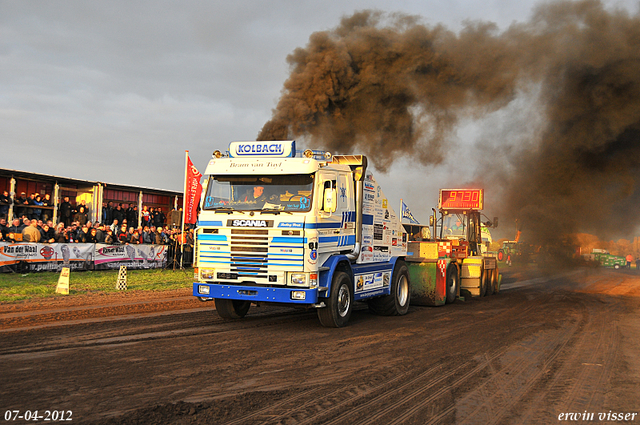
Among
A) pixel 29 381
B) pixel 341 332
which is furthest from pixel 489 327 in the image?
pixel 29 381

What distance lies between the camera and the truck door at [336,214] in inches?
332

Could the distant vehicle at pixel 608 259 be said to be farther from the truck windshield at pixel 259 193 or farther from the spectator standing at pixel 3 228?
the spectator standing at pixel 3 228

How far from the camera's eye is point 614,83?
1777 cm

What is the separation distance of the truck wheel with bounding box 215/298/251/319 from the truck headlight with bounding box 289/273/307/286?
2.05 meters

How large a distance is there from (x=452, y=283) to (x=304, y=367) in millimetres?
9421

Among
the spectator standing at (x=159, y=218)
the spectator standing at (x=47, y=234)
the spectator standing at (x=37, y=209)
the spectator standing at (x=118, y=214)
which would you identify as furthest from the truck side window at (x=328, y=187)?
the spectator standing at (x=159, y=218)

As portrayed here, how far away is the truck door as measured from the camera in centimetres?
844

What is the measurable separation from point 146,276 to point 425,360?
1341 cm

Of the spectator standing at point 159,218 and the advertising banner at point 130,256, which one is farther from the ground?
the spectator standing at point 159,218

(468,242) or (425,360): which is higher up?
(468,242)

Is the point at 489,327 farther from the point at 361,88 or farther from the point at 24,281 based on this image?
the point at 24,281

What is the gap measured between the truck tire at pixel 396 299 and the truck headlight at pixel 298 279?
11.9ft

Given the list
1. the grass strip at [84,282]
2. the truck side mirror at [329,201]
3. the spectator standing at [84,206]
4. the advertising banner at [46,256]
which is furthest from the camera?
the spectator standing at [84,206]

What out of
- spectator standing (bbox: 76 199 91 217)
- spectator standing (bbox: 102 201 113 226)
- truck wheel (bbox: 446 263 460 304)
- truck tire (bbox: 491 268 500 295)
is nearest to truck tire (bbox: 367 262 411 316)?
truck wheel (bbox: 446 263 460 304)
